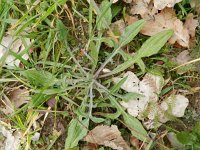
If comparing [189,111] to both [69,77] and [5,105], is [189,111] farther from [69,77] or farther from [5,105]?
[5,105]

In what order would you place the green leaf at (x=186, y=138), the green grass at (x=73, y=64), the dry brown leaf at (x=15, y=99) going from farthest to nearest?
the dry brown leaf at (x=15, y=99) < the green grass at (x=73, y=64) < the green leaf at (x=186, y=138)

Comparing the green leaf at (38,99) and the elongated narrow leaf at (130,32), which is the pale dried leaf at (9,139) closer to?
the green leaf at (38,99)

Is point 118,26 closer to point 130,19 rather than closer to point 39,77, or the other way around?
point 130,19

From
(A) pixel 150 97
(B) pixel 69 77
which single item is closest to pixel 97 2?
(B) pixel 69 77

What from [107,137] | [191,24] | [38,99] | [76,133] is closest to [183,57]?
[191,24]

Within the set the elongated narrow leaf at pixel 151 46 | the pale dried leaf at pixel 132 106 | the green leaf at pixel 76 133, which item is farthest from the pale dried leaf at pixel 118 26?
the green leaf at pixel 76 133

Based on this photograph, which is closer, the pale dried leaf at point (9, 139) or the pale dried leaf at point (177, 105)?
the pale dried leaf at point (177, 105)
